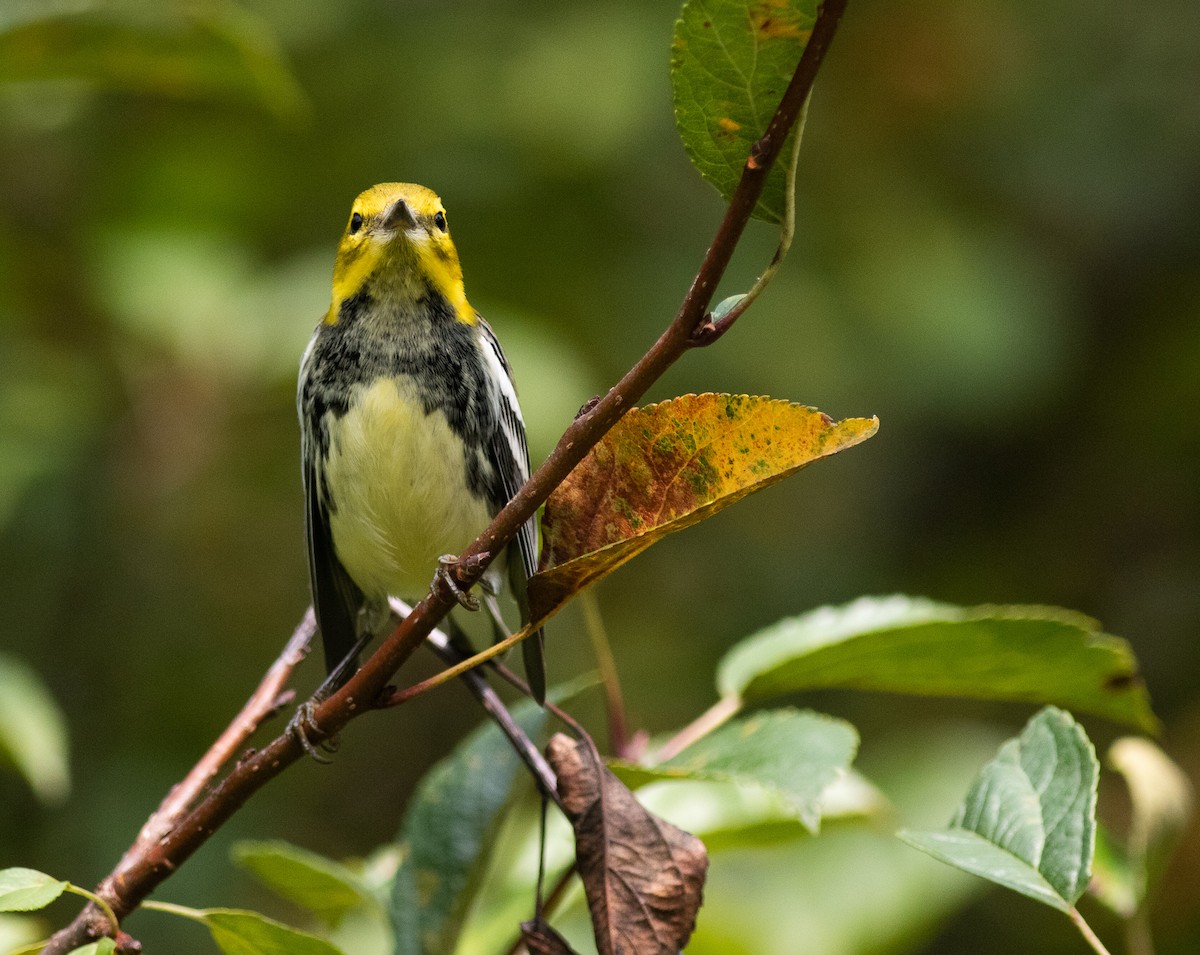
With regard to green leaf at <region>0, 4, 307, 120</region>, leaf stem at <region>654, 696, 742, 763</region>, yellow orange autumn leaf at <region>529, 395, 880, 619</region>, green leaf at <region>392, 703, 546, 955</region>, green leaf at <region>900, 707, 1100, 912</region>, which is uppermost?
green leaf at <region>0, 4, 307, 120</region>

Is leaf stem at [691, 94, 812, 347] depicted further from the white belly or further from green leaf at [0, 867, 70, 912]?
the white belly

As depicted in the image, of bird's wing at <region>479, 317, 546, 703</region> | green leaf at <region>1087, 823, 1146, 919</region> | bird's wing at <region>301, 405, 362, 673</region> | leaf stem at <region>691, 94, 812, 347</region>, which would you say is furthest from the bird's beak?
green leaf at <region>1087, 823, 1146, 919</region>

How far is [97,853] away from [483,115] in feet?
9.75

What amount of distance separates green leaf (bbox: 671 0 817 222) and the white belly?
1.30 meters

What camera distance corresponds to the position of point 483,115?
524 centimetres

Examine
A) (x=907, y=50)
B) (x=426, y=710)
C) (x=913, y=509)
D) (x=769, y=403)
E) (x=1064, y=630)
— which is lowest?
(x=426, y=710)

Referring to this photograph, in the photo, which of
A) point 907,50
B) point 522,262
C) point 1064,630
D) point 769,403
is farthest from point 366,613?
point 907,50

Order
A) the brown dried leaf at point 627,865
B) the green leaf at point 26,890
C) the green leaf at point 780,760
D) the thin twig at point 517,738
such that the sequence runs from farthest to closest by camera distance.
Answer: the thin twig at point 517,738
the green leaf at point 780,760
the brown dried leaf at point 627,865
the green leaf at point 26,890

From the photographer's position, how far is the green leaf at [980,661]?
181cm

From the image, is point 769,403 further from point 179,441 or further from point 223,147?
point 223,147

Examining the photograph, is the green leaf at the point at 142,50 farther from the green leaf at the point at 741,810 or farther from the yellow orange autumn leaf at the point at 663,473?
the yellow orange autumn leaf at the point at 663,473

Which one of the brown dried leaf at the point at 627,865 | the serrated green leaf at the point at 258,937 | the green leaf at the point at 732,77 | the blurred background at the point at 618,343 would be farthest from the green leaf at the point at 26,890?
the blurred background at the point at 618,343

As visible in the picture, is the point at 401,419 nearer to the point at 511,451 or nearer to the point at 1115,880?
the point at 511,451

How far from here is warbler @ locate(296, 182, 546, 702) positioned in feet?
8.13
